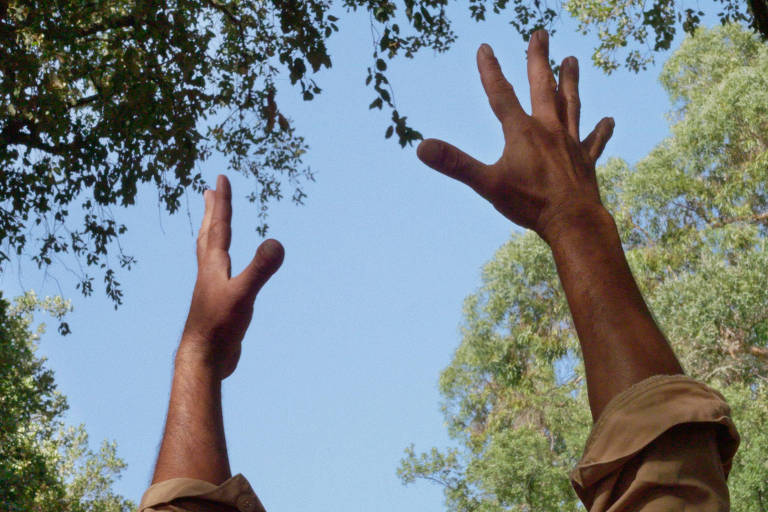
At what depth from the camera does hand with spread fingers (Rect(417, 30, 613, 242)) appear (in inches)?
68.7

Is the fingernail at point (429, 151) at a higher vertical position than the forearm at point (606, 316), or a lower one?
higher

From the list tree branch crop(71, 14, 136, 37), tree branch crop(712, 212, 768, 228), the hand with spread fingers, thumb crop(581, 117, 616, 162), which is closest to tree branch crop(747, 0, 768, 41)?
thumb crop(581, 117, 616, 162)

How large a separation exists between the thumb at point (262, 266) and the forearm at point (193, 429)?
Result: 25 centimetres

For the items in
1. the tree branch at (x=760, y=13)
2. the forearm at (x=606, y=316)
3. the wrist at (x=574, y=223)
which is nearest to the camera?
the forearm at (x=606, y=316)

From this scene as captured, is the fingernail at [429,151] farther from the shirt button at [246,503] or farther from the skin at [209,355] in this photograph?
the shirt button at [246,503]

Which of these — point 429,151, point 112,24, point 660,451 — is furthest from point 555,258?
point 112,24

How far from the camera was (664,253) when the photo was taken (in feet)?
60.0

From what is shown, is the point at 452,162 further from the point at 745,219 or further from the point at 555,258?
the point at 745,219

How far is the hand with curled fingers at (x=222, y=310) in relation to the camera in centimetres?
206

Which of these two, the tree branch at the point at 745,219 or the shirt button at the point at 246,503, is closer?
the shirt button at the point at 246,503

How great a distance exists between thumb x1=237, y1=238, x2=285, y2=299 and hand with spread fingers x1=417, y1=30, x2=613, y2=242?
1.71ft

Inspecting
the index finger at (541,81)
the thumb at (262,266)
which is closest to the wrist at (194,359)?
the thumb at (262,266)

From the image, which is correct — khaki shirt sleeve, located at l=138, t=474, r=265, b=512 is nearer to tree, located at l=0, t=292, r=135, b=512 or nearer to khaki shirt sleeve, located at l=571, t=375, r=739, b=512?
khaki shirt sleeve, located at l=571, t=375, r=739, b=512

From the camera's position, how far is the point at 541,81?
2.05m
